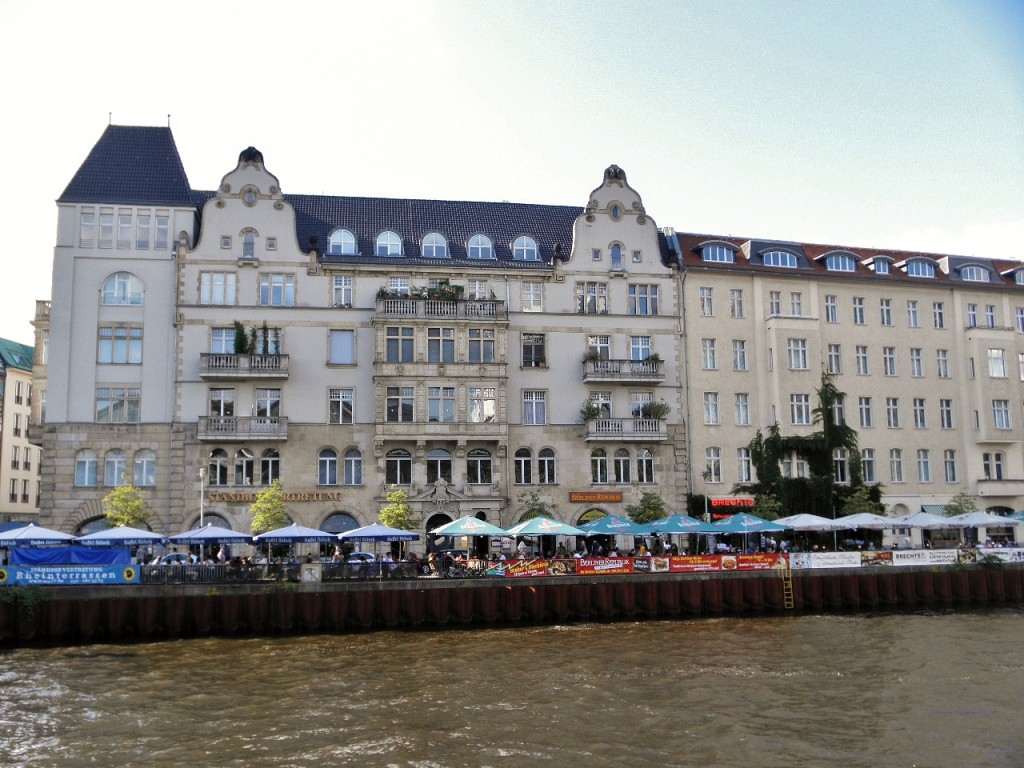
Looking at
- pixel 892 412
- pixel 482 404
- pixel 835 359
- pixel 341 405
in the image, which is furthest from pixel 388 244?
pixel 892 412

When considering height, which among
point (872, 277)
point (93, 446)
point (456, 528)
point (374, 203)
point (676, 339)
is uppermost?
point (374, 203)

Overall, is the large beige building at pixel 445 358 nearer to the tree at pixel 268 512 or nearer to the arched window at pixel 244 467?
the arched window at pixel 244 467

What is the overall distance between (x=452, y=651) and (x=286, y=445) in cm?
2295

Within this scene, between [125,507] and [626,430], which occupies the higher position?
[626,430]

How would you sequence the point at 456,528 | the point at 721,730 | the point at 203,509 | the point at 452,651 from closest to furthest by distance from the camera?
the point at 721,730 < the point at 452,651 < the point at 456,528 < the point at 203,509

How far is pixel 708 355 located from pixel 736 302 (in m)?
4.07

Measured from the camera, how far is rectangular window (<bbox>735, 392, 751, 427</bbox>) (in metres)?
60.2

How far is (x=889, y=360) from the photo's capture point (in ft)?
209

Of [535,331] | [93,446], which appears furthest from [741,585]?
[93,446]

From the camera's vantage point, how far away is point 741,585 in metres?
44.9

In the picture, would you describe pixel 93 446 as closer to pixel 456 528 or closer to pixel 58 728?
pixel 456 528

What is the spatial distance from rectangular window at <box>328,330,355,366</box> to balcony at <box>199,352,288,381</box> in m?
2.93

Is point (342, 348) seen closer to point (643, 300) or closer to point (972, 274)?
point (643, 300)

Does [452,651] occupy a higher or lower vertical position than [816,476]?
lower
